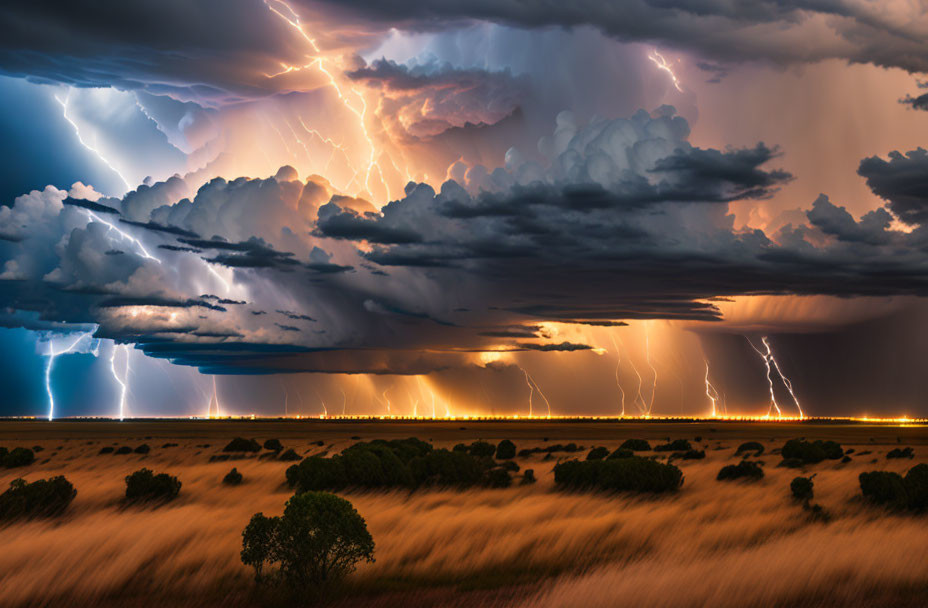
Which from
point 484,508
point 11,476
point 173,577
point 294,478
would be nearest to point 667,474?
point 484,508

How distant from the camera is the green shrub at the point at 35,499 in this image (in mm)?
19406

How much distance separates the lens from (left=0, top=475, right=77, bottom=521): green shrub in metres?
19.4

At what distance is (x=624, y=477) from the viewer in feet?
78.0

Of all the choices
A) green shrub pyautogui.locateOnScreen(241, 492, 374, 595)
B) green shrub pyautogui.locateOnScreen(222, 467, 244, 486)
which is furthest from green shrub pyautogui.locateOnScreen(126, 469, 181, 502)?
green shrub pyautogui.locateOnScreen(241, 492, 374, 595)

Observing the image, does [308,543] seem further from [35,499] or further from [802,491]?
[802,491]

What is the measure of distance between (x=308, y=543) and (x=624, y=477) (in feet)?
43.2

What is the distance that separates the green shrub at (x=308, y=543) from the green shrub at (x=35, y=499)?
30.6 feet

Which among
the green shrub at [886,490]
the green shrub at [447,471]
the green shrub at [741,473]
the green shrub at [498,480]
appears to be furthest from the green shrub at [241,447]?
the green shrub at [886,490]

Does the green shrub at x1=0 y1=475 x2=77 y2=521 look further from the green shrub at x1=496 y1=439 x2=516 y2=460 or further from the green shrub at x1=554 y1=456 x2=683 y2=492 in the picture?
the green shrub at x1=496 y1=439 x2=516 y2=460

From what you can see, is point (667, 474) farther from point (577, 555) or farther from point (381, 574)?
point (381, 574)

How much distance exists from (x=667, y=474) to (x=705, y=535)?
7987mm

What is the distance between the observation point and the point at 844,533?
16.2 m

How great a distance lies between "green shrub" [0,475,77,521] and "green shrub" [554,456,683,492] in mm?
15089

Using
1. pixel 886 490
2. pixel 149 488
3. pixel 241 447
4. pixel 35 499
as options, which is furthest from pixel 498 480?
pixel 241 447
